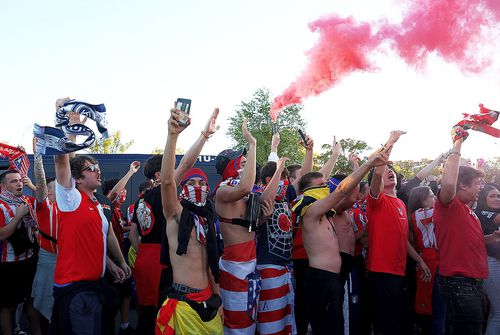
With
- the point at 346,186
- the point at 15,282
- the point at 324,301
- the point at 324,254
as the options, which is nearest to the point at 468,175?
the point at 346,186

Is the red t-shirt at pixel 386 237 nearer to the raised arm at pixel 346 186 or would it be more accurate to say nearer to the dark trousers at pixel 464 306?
the dark trousers at pixel 464 306

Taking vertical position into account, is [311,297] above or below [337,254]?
below

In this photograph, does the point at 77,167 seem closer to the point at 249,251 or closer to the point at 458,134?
the point at 249,251

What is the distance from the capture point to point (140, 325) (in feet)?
15.5

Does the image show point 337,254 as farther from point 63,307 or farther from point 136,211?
point 63,307

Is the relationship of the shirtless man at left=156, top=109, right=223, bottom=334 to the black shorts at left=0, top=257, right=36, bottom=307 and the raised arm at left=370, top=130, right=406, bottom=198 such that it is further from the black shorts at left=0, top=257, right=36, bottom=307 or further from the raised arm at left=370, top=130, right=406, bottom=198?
the black shorts at left=0, top=257, right=36, bottom=307

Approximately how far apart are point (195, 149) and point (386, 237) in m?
2.25

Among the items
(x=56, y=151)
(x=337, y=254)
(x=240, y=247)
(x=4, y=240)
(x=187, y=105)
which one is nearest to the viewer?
(x=187, y=105)

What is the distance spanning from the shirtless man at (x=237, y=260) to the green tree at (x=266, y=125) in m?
13.2

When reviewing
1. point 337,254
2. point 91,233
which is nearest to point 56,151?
point 91,233

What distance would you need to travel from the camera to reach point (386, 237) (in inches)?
183

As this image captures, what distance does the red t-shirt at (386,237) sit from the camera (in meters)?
4.60

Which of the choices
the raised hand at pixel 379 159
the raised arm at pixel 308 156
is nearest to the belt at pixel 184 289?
the raised hand at pixel 379 159

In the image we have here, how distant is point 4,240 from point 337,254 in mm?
3703
